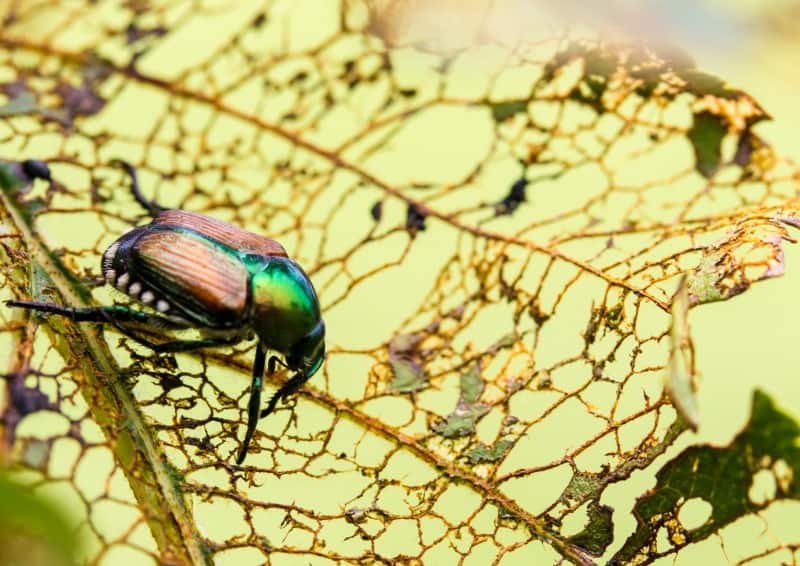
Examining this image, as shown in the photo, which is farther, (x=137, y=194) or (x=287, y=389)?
(x=137, y=194)

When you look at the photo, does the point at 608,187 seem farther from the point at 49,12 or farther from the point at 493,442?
the point at 49,12

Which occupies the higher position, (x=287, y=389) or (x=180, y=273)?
(x=180, y=273)

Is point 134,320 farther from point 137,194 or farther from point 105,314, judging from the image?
point 137,194

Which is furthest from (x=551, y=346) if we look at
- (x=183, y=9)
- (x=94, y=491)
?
(x=183, y=9)

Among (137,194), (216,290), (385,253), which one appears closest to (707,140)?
(385,253)

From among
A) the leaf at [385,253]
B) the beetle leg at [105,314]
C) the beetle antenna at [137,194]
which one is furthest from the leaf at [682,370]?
the beetle antenna at [137,194]

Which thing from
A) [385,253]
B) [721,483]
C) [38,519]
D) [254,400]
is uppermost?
[385,253]

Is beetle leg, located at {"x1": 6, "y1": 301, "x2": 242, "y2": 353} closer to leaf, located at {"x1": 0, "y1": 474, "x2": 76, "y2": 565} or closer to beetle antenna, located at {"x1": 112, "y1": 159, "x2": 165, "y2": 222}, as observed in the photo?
beetle antenna, located at {"x1": 112, "y1": 159, "x2": 165, "y2": 222}
